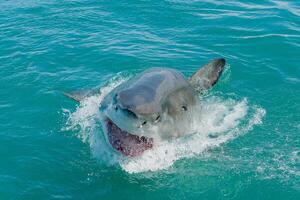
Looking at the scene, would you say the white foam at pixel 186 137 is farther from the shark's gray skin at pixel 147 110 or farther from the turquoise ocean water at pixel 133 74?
the shark's gray skin at pixel 147 110

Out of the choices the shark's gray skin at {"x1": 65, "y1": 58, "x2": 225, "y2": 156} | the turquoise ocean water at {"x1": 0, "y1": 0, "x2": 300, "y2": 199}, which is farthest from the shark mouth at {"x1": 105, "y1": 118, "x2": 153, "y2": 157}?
the turquoise ocean water at {"x1": 0, "y1": 0, "x2": 300, "y2": 199}

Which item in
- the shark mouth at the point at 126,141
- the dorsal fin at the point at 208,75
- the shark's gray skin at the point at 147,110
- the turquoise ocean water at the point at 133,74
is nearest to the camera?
the shark's gray skin at the point at 147,110

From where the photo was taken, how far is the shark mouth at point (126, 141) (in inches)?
421

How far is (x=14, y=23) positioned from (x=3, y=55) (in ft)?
10.9

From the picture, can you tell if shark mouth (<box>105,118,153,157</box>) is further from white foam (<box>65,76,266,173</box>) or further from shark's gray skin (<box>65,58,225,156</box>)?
white foam (<box>65,76,266,173</box>)

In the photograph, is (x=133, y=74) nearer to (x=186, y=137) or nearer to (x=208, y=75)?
(x=208, y=75)

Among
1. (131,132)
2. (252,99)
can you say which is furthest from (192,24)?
(131,132)

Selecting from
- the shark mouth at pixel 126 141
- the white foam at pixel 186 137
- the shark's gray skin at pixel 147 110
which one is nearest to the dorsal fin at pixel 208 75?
the white foam at pixel 186 137

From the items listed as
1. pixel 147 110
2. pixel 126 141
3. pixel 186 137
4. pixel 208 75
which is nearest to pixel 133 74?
pixel 208 75

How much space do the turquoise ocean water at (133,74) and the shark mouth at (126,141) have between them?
1.47 ft

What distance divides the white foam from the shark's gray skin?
364mm

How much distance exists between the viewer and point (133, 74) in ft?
55.9

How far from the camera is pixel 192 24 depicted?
21203 millimetres

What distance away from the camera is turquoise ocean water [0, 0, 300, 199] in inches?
451
